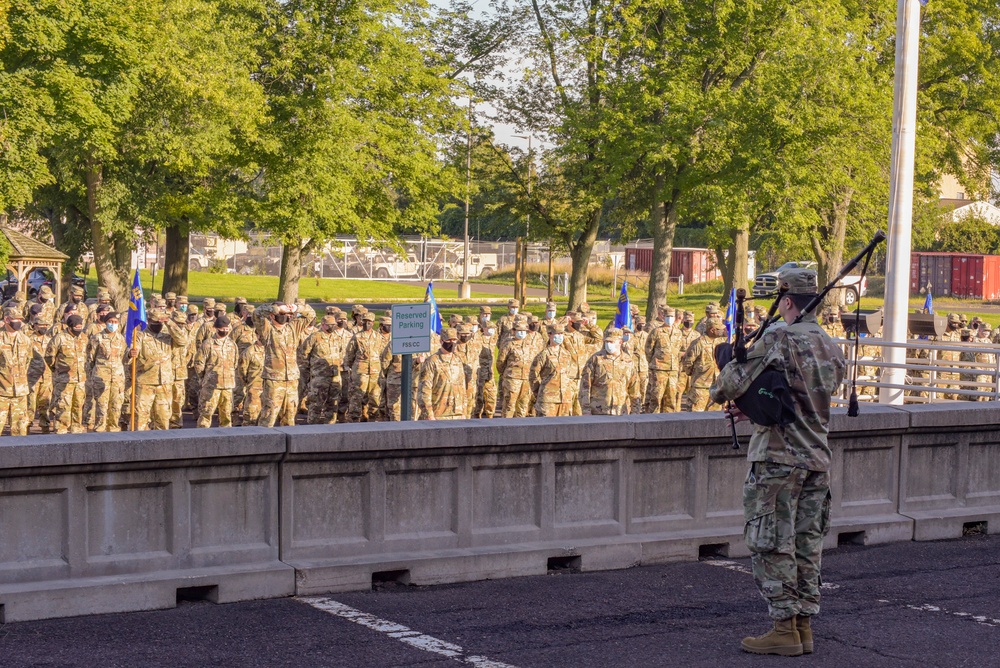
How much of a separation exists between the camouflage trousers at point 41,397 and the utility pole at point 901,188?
1142 cm

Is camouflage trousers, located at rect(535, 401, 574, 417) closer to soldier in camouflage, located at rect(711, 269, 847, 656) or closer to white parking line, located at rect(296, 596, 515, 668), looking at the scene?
white parking line, located at rect(296, 596, 515, 668)

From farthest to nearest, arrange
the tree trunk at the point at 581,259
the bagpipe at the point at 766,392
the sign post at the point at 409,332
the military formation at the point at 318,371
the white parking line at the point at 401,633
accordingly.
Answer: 1. the tree trunk at the point at 581,259
2. the military formation at the point at 318,371
3. the sign post at the point at 409,332
4. the bagpipe at the point at 766,392
5. the white parking line at the point at 401,633

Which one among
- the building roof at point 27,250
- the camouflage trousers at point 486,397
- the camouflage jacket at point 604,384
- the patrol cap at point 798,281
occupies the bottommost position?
the camouflage trousers at point 486,397

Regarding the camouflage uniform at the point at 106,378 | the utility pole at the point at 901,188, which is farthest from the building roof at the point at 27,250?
the utility pole at the point at 901,188

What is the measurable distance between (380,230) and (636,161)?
7313mm

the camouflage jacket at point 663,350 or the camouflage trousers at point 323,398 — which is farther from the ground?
the camouflage jacket at point 663,350

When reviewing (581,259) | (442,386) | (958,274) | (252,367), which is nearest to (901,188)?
(442,386)

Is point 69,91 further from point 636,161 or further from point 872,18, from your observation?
point 872,18

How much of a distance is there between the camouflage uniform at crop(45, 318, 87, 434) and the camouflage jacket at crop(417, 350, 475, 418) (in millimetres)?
4591

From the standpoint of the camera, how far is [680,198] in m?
36.2

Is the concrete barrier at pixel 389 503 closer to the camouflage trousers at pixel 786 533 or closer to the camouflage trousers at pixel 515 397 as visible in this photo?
the camouflage trousers at pixel 786 533

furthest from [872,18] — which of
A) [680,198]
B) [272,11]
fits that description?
[272,11]

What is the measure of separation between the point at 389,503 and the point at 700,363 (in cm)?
1261

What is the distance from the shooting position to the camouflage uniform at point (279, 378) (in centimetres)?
1831
